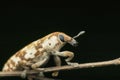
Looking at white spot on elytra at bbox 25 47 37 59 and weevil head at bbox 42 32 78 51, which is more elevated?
weevil head at bbox 42 32 78 51

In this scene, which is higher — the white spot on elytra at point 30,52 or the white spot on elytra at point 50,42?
the white spot on elytra at point 50,42

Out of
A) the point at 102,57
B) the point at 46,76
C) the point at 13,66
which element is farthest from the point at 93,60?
the point at 13,66

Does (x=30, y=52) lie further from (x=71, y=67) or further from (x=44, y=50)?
(x=71, y=67)

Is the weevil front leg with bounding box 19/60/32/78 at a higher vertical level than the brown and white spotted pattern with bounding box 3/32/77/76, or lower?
lower

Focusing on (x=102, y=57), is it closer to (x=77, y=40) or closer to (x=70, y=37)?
(x=77, y=40)

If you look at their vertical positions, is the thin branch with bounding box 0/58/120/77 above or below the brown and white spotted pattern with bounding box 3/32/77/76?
below

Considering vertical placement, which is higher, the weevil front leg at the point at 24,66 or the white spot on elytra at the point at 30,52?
the white spot on elytra at the point at 30,52

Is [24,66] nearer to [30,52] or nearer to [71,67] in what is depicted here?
[30,52]

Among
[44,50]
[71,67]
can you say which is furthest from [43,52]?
[71,67]
